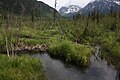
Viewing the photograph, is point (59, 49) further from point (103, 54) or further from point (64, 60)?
point (103, 54)

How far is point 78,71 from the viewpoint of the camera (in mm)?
33062

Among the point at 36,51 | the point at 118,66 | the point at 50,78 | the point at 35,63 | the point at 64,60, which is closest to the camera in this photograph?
the point at 35,63

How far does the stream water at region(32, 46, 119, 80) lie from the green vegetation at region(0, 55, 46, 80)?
3260 millimetres

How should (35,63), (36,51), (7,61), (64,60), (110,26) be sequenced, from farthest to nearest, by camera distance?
(110,26) < (36,51) < (64,60) < (35,63) < (7,61)

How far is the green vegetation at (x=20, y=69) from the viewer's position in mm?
21938

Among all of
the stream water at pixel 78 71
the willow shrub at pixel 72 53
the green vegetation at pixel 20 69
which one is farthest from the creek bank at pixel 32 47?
the green vegetation at pixel 20 69

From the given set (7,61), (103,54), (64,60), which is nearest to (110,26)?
(103,54)

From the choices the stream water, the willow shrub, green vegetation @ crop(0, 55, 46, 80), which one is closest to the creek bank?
the willow shrub

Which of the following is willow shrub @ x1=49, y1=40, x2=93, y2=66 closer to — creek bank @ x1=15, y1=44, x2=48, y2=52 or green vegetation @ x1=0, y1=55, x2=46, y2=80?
creek bank @ x1=15, y1=44, x2=48, y2=52

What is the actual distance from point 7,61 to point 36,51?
25.4 metres

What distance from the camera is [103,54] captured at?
44.6 m

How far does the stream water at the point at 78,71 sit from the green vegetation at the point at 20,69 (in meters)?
3.26

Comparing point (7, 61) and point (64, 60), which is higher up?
point (7, 61)

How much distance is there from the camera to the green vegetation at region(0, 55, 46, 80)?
2194 centimetres
